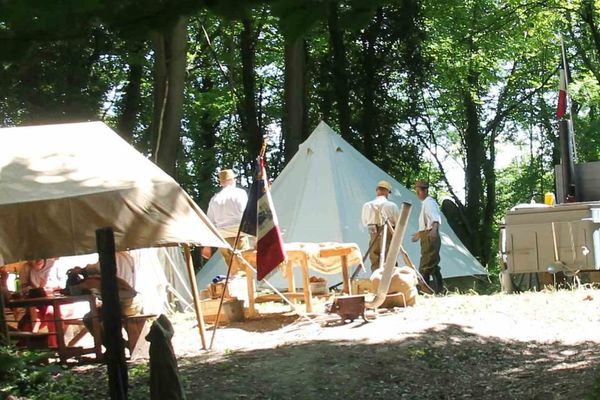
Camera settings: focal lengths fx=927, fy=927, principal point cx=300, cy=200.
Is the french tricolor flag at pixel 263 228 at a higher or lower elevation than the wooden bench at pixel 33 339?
higher

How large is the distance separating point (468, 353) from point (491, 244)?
65.7 feet

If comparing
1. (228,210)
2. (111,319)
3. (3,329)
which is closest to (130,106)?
(228,210)

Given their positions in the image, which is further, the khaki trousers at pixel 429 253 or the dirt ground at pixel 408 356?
the khaki trousers at pixel 429 253

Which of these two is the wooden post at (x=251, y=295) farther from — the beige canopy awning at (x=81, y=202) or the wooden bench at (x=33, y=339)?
the wooden bench at (x=33, y=339)

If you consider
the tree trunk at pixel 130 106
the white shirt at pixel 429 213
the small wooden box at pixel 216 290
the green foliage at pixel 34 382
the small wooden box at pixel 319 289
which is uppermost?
the tree trunk at pixel 130 106

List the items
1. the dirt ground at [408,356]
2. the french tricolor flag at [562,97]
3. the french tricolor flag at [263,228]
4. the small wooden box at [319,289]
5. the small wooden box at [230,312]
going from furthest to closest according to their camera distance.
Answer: the french tricolor flag at [562,97]
the small wooden box at [319,289]
the small wooden box at [230,312]
the french tricolor flag at [263,228]
the dirt ground at [408,356]

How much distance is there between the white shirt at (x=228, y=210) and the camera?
11.3 m

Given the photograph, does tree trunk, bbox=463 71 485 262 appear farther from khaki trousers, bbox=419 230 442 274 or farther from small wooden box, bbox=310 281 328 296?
small wooden box, bbox=310 281 328 296

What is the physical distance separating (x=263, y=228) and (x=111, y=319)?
3862mm

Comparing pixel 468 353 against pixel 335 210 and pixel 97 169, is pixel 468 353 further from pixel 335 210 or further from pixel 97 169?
pixel 335 210

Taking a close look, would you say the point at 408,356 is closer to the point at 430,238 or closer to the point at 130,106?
the point at 430,238

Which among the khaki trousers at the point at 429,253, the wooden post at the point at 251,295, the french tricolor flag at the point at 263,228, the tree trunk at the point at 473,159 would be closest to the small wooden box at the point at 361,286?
the wooden post at the point at 251,295

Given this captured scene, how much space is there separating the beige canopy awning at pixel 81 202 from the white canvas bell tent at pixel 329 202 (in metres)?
7.01

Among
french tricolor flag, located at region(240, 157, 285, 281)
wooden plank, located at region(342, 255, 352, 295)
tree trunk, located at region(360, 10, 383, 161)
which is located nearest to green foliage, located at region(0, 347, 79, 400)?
french tricolor flag, located at region(240, 157, 285, 281)
